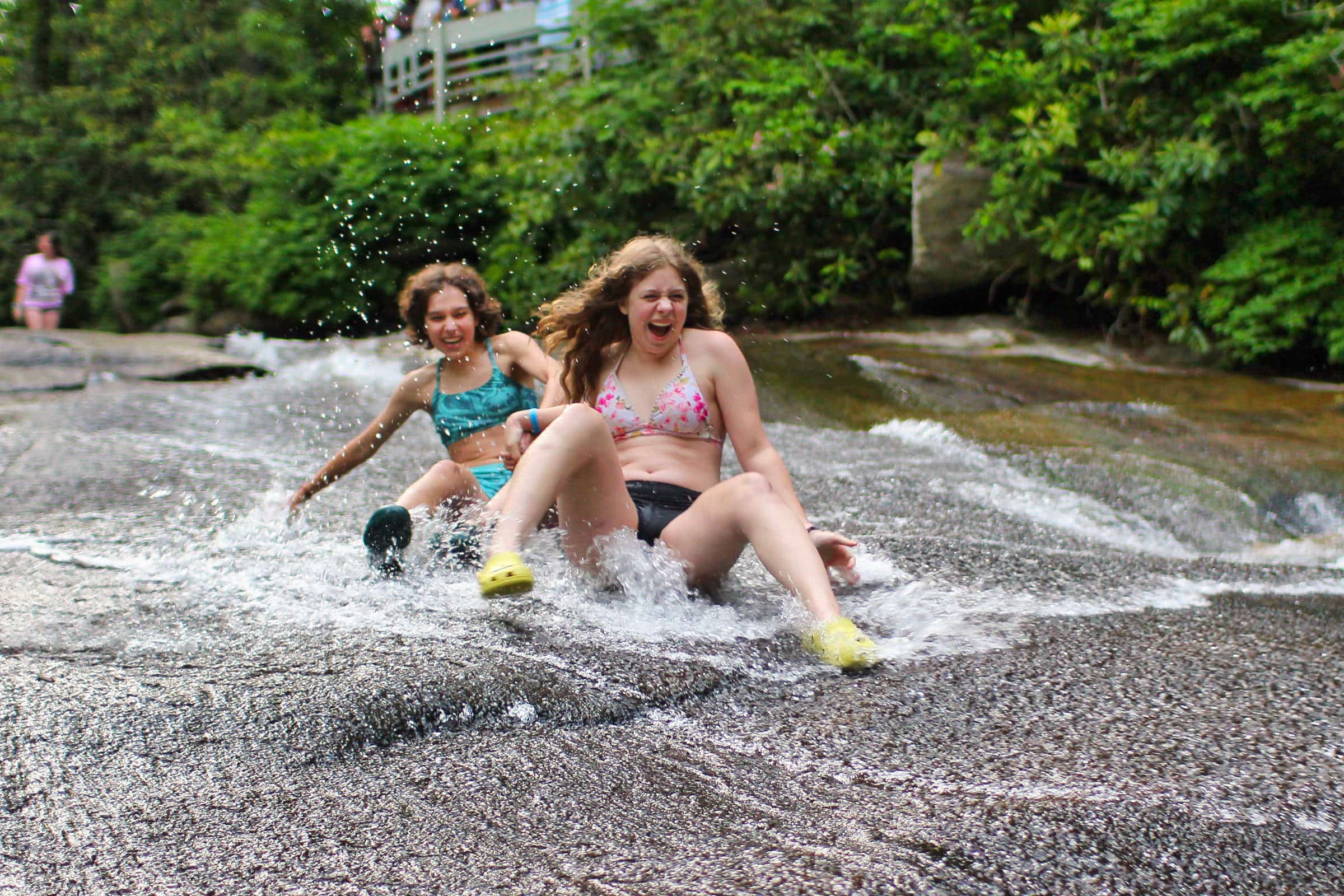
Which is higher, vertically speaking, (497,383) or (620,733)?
(497,383)

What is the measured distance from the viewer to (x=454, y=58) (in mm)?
23641

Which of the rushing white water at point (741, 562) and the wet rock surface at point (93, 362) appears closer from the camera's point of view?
the rushing white water at point (741, 562)

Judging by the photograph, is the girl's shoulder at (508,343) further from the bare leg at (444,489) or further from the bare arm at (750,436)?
the bare arm at (750,436)

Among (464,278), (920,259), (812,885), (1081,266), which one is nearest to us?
(812,885)

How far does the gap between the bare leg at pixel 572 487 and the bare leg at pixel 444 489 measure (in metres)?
0.91

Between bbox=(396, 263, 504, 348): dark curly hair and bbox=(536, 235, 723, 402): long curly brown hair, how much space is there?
79 centimetres


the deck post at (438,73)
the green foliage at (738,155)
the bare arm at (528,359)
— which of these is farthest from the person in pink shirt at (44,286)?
the bare arm at (528,359)

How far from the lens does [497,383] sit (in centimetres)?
468

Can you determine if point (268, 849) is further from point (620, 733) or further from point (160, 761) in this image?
point (620, 733)

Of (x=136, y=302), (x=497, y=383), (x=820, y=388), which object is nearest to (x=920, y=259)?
(x=820, y=388)

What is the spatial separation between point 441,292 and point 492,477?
2.48 ft

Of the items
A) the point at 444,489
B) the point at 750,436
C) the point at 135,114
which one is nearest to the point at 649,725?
the point at 750,436

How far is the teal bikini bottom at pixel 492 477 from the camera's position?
14.8ft

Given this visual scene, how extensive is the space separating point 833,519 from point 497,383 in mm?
1608
